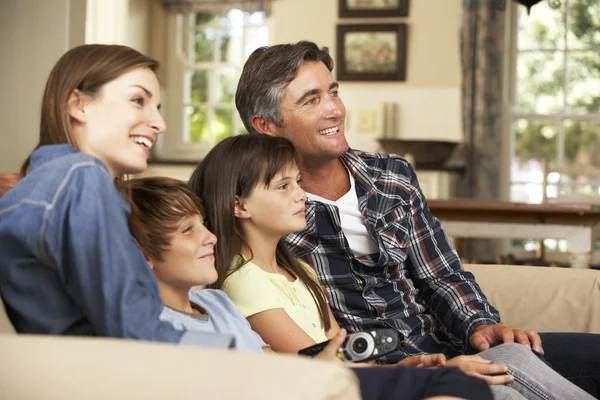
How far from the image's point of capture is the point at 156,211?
59.7 inches

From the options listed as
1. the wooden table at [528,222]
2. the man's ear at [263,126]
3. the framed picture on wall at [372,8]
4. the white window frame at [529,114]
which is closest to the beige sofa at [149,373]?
the man's ear at [263,126]

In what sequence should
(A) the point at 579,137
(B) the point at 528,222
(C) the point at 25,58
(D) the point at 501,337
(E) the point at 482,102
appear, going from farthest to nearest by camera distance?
(A) the point at 579,137 → (E) the point at 482,102 → (B) the point at 528,222 → (C) the point at 25,58 → (D) the point at 501,337

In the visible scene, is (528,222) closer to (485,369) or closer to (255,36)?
(485,369)

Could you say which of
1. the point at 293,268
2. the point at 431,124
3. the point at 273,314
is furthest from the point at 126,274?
the point at 431,124

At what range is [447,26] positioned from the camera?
7.27 m

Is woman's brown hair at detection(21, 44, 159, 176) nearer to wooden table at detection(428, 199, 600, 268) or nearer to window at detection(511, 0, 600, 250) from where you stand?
wooden table at detection(428, 199, 600, 268)

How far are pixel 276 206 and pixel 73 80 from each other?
60cm

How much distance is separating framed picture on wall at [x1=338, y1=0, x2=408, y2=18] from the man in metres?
5.21

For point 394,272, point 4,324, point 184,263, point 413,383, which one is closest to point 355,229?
point 394,272

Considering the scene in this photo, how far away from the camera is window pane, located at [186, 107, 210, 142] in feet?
26.5

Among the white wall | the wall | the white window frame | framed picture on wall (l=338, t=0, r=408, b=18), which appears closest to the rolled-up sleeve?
the white wall

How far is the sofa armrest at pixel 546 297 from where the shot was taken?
232 cm

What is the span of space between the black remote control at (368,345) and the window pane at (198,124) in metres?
6.78

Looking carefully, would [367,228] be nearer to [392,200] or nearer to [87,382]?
[392,200]
